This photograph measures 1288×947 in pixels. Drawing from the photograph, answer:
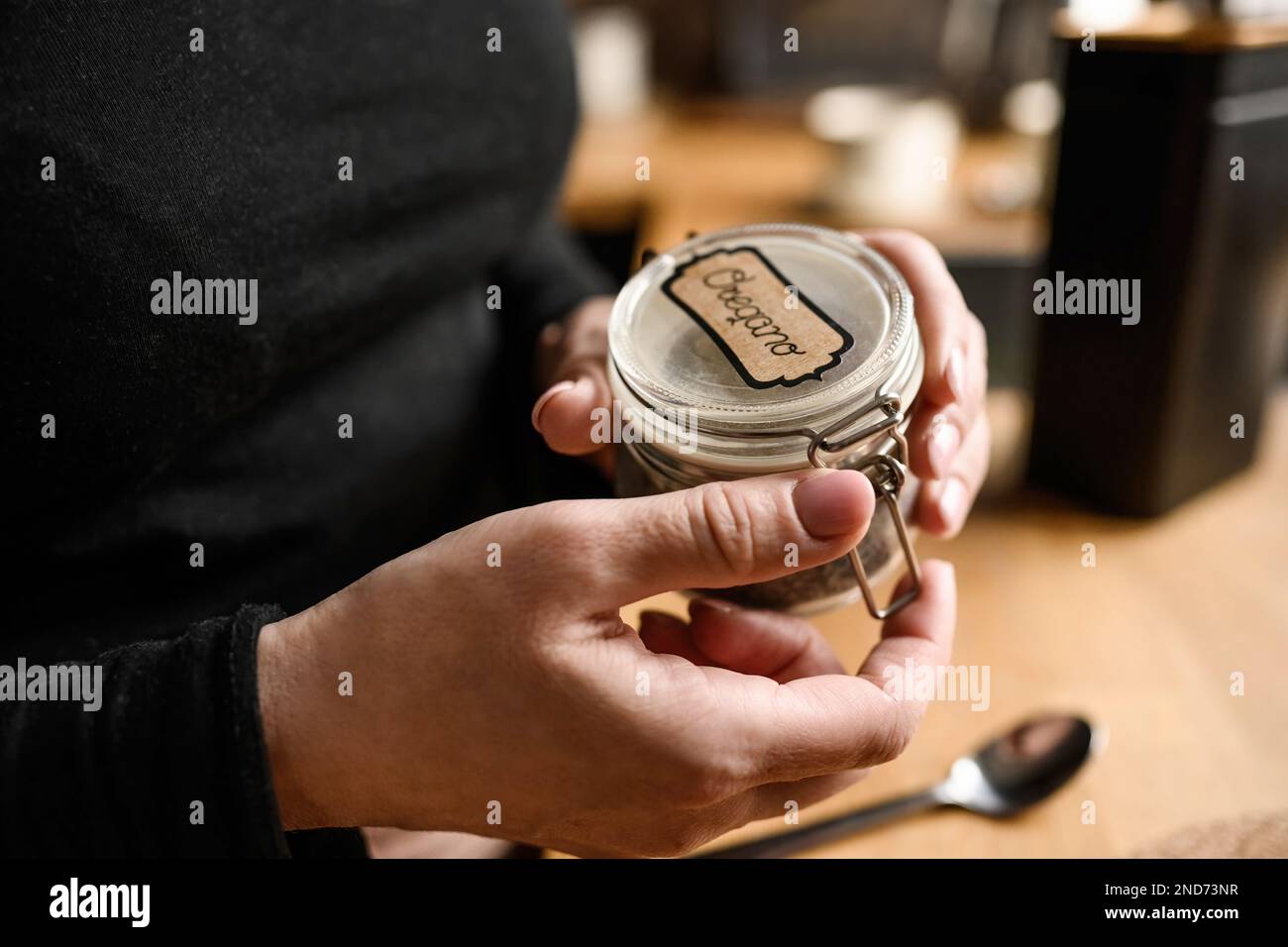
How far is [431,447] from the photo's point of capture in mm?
654

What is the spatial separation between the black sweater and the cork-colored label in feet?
0.74

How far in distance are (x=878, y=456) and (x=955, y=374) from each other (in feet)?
0.24

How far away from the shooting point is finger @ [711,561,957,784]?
1.22ft

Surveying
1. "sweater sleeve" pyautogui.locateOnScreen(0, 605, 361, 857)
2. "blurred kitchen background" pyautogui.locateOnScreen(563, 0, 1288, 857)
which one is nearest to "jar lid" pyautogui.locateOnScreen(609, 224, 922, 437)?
"blurred kitchen background" pyautogui.locateOnScreen(563, 0, 1288, 857)

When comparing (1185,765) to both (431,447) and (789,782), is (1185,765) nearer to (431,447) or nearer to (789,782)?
(789,782)

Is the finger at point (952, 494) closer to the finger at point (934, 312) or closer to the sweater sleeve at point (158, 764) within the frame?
the finger at point (934, 312)

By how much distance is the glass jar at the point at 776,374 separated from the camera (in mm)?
391

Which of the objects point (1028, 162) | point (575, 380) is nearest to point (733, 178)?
point (1028, 162)

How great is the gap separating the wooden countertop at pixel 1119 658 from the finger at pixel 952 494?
0.06 metres

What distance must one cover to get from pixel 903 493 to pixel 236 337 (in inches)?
13.9

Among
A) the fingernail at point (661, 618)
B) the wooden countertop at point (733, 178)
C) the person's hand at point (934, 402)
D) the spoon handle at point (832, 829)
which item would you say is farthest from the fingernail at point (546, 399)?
the wooden countertop at point (733, 178)

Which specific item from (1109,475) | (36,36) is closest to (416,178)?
(36,36)

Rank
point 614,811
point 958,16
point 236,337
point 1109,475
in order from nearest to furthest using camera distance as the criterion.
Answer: point 614,811, point 236,337, point 1109,475, point 958,16

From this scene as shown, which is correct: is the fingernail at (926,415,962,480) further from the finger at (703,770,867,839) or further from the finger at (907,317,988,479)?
the finger at (703,770,867,839)
